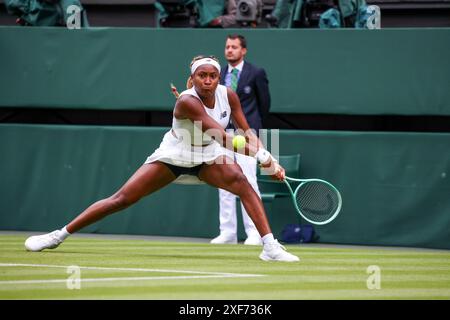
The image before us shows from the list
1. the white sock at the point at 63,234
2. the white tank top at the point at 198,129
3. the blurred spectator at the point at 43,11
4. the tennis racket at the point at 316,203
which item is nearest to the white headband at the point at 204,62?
the white tank top at the point at 198,129

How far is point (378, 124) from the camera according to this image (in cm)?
1409

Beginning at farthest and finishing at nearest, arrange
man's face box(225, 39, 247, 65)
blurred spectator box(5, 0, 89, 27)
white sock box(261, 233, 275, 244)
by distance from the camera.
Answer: blurred spectator box(5, 0, 89, 27) < man's face box(225, 39, 247, 65) < white sock box(261, 233, 275, 244)

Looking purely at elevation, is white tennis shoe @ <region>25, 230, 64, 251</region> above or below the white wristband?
below

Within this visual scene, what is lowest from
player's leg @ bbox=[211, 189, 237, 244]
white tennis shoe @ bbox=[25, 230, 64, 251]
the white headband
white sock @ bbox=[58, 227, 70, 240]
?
player's leg @ bbox=[211, 189, 237, 244]

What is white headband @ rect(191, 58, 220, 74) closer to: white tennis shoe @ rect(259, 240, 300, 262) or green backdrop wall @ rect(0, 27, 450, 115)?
white tennis shoe @ rect(259, 240, 300, 262)

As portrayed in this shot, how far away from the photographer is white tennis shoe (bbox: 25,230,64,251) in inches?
405

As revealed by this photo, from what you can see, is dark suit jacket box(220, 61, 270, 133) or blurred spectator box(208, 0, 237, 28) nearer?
dark suit jacket box(220, 61, 270, 133)

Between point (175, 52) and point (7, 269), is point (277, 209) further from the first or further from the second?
point (7, 269)

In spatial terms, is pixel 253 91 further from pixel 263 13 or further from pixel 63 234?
pixel 263 13

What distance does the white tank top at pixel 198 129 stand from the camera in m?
9.93

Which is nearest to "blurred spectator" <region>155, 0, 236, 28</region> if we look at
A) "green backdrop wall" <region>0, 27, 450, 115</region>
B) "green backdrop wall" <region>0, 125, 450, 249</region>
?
"green backdrop wall" <region>0, 27, 450, 115</region>

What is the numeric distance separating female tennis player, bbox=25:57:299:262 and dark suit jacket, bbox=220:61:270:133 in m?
2.81

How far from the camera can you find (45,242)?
1035 cm
